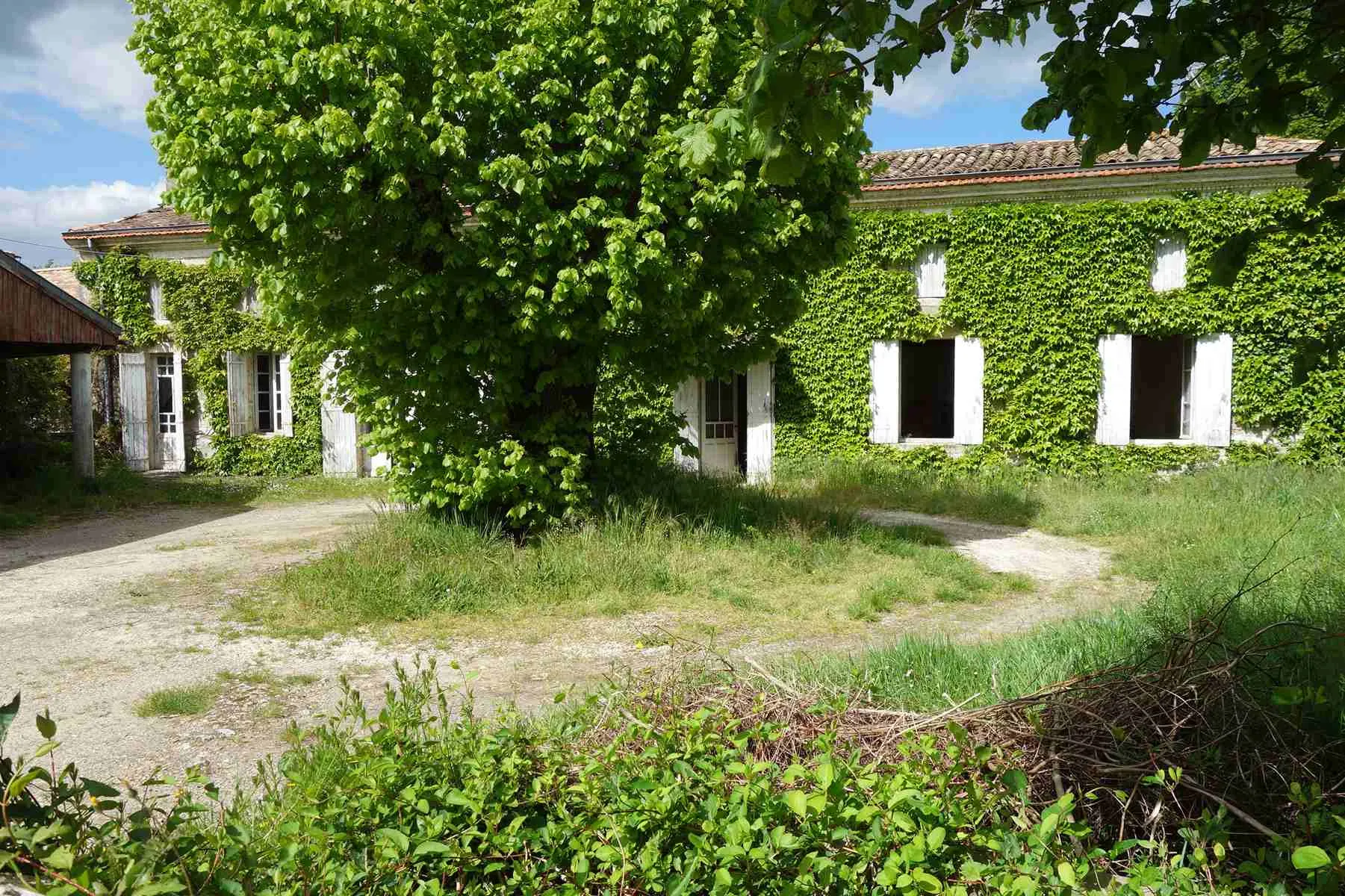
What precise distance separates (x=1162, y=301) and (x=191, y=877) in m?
15.6

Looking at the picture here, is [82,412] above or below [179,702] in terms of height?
above

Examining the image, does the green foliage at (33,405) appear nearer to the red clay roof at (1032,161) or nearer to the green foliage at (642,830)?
the red clay roof at (1032,161)

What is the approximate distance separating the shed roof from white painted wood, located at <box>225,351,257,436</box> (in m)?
3.43

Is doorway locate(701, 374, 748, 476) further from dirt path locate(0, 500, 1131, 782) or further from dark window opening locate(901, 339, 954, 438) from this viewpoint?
dirt path locate(0, 500, 1131, 782)

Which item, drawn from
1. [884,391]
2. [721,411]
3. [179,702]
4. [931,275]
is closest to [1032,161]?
[931,275]

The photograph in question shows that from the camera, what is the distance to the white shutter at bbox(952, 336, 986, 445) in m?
15.0

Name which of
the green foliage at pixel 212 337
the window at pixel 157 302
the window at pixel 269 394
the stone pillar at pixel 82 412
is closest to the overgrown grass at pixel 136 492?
the stone pillar at pixel 82 412

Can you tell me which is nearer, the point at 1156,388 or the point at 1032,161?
the point at 1032,161

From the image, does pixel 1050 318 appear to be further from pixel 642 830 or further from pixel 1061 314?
pixel 642 830

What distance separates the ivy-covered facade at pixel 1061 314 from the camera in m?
13.9

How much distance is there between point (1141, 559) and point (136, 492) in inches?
571

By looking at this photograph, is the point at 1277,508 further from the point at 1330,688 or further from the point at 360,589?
the point at 360,589

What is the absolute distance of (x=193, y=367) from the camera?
59.4 feet

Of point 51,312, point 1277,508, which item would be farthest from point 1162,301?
point 51,312
